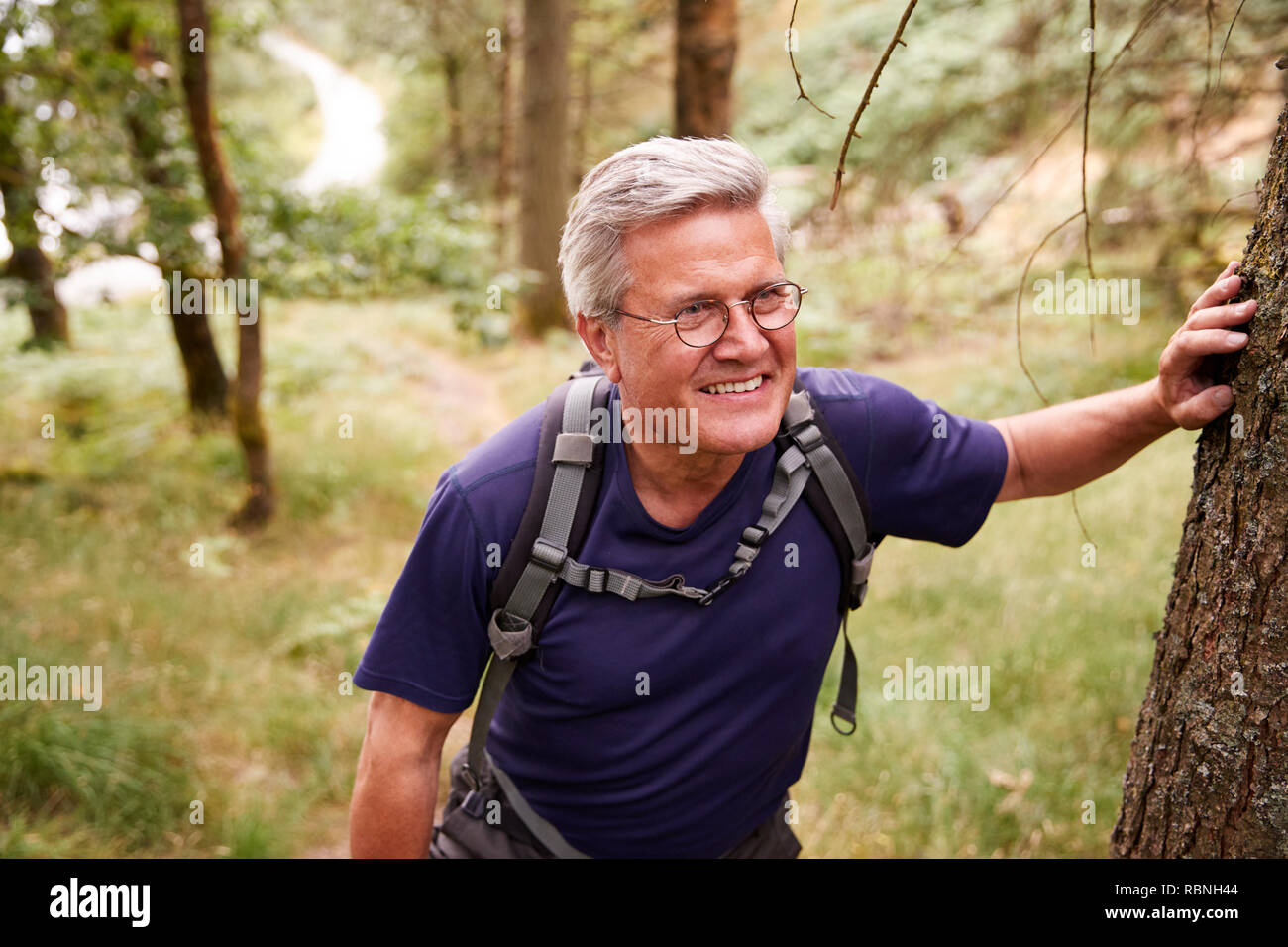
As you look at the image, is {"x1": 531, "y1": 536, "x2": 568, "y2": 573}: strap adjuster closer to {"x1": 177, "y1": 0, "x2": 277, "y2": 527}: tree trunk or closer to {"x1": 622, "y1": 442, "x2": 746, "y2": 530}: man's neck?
{"x1": 622, "y1": 442, "x2": 746, "y2": 530}: man's neck

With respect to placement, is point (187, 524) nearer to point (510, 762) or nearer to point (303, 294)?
point (303, 294)

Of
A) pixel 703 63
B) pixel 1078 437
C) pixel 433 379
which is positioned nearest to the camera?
pixel 1078 437

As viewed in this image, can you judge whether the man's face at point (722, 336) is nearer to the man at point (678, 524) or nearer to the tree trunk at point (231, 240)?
the man at point (678, 524)

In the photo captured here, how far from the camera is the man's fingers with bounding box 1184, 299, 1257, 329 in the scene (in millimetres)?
1670

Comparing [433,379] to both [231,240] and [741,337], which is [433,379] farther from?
[741,337]

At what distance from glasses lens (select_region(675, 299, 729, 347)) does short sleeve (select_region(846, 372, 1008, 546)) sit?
0.47 metres

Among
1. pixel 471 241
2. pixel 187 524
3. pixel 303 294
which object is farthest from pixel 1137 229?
pixel 187 524

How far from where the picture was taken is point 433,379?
33.6ft

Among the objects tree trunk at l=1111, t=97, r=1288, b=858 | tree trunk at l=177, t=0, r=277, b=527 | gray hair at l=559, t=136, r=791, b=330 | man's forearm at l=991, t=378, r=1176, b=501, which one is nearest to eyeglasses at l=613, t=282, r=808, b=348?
gray hair at l=559, t=136, r=791, b=330

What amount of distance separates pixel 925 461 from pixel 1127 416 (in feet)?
1.42

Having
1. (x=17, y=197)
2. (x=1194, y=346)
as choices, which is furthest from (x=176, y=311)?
(x=1194, y=346)
